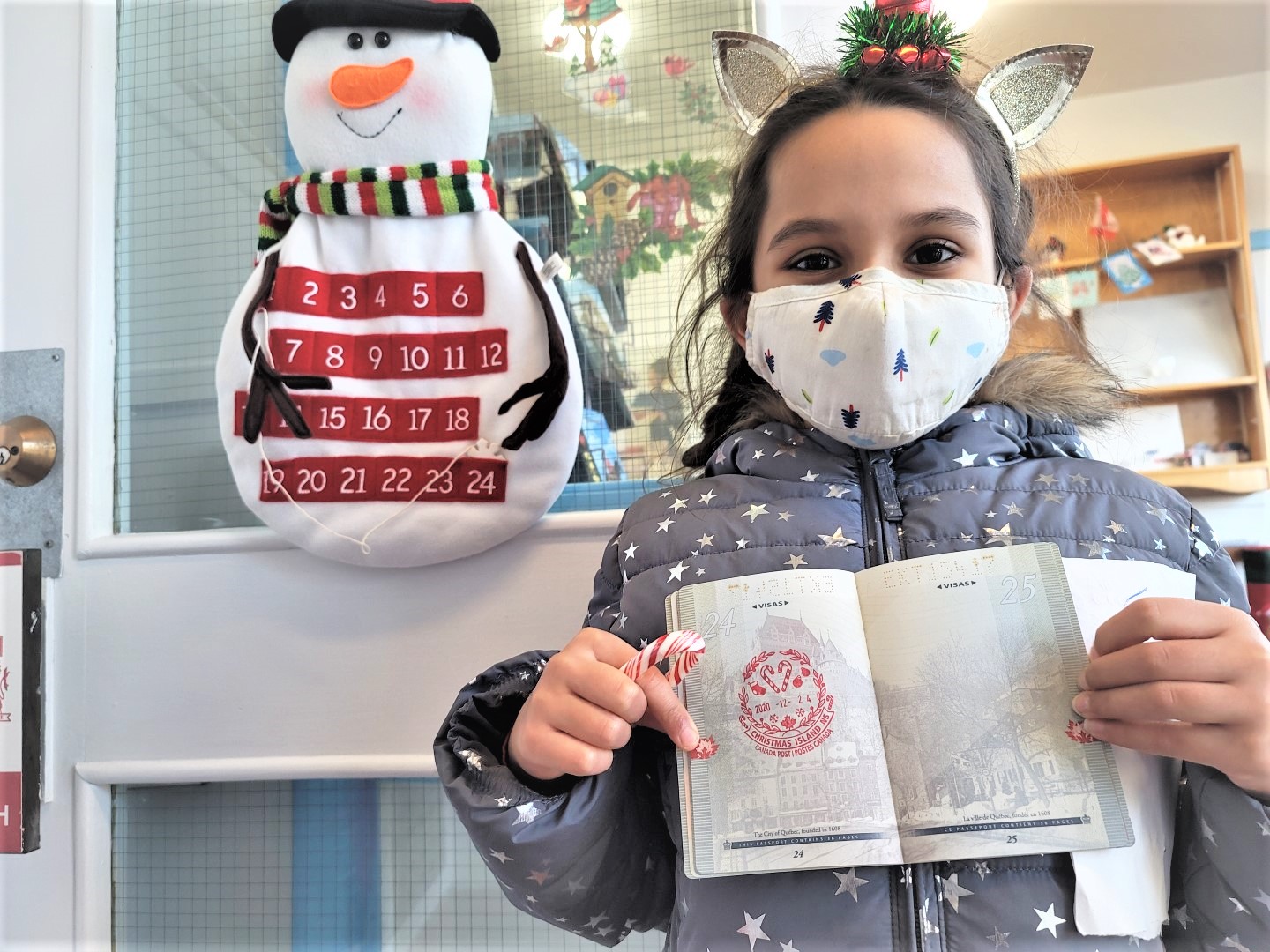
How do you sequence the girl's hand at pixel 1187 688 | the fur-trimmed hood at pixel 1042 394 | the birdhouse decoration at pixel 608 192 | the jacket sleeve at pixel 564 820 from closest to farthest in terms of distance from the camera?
the girl's hand at pixel 1187 688, the jacket sleeve at pixel 564 820, the fur-trimmed hood at pixel 1042 394, the birdhouse decoration at pixel 608 192

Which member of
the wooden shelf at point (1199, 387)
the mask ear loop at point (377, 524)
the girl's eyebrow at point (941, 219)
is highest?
the wooden shelf at point (1199, 387)

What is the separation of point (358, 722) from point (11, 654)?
41 cm

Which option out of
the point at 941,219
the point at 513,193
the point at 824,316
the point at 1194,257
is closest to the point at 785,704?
the point at 824,316

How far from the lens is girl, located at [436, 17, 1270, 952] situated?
0.51 meters

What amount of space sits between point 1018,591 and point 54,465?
104cm

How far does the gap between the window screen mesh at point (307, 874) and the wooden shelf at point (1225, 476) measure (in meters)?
1.95

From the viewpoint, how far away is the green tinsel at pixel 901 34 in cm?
75

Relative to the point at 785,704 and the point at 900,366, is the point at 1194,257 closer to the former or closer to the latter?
the point at 900,366

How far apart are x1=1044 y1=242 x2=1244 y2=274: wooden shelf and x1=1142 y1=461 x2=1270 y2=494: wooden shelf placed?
1.84 ft

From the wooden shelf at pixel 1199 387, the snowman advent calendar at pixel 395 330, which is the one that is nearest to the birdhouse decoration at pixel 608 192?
the snowman advent calendar at pixel 395 330

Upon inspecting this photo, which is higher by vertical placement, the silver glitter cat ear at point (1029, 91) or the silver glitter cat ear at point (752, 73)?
the silver glitter cat ear at point (752, 73)

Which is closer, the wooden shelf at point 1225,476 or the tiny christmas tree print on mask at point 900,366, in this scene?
the tiny christmas tree print on mask at point 900,366

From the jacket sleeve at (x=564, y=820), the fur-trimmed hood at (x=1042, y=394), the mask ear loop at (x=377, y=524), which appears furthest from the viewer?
the mask ear loop at (x=377, y=524)

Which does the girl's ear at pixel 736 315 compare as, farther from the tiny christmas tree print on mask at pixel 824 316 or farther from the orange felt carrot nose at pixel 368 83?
the orange felt carrot nose at pixel 368 83
